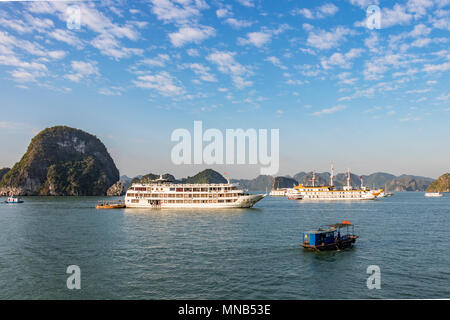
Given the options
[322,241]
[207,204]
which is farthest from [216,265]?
[207,204]

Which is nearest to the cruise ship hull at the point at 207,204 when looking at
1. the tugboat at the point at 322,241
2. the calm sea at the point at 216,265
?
the calm sea at the point at 216,265

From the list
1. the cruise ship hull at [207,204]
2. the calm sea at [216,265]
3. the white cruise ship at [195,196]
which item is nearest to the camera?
the calm sea at [216,265]

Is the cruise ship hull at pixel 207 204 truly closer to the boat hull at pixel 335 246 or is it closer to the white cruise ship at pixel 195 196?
the white cruise ship at pixel 195 196

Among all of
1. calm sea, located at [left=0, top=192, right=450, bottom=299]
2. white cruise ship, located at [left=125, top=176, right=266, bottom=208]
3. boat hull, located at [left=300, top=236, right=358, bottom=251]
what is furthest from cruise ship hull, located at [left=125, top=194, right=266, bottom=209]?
boat hull, located at [left=300, top=236, right=358, bottom=251]

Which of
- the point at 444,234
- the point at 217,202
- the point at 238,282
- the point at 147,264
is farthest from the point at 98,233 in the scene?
the point at 444,234

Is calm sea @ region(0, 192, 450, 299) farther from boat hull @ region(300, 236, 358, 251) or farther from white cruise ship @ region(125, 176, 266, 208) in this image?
white cruise ship @ region(125, 176, 266, 208)

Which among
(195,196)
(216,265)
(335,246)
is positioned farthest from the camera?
(195,196)

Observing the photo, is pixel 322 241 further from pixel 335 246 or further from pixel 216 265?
pixel 216 265

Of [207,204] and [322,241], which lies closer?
[322,241]
